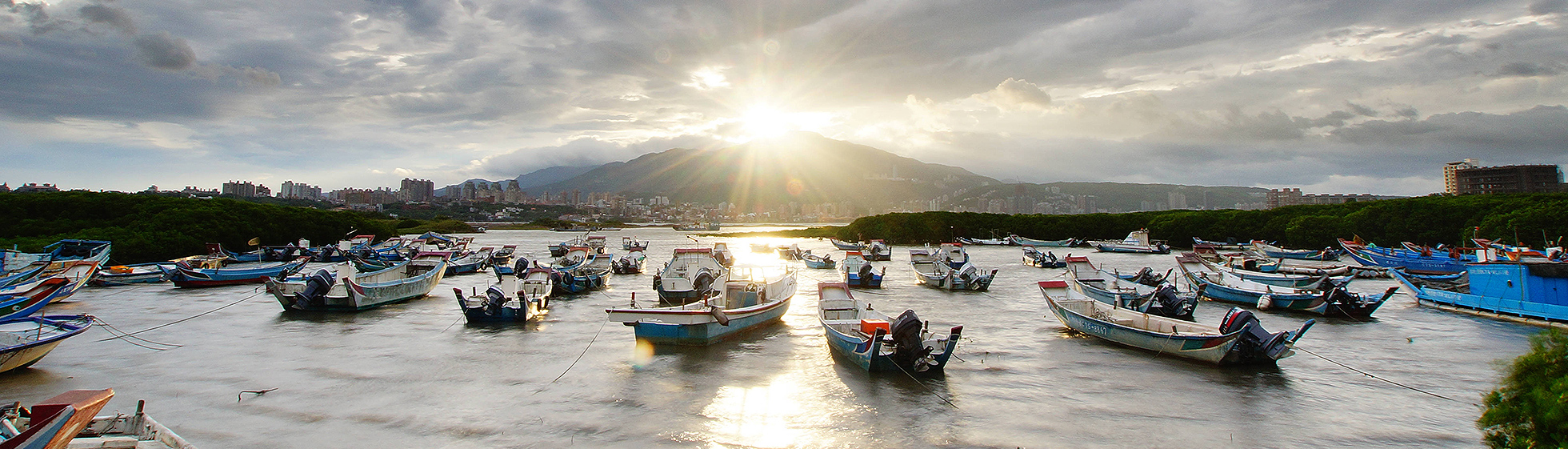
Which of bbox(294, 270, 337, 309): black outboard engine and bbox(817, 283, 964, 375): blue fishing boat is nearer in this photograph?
bbox(817, 283, 964, 375): blue fishing boat

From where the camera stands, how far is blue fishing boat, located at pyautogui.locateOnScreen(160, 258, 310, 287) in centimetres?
3105

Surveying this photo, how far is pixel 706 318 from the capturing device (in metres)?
15.6

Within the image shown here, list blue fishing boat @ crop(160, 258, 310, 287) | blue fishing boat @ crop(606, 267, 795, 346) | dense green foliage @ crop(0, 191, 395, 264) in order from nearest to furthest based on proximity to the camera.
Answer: blue fishing boat @ crop(606, 267, 795, 346), blue fishing boat @ crop(160, 258, 310, 287), dense green foliage @ crop(0, 191, 395, 264)

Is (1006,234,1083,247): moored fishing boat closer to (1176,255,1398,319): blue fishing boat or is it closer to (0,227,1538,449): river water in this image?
(1176,255,1398,319): blue fishing boat

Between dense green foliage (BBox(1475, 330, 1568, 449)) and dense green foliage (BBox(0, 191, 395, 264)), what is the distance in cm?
6091

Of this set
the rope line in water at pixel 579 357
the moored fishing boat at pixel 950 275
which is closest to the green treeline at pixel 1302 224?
the moored fishing boat at pixel 950 275

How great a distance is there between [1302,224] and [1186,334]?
237 feet

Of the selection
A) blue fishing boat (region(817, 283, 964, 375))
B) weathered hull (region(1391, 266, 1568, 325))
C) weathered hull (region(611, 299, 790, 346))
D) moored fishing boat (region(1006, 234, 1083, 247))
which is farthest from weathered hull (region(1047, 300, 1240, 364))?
moored fishing boat (region(1006, 234, 1083, 247))

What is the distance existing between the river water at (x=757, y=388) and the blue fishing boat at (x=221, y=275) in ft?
44.9

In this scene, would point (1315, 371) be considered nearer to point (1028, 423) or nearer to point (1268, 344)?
point (1268, 344)

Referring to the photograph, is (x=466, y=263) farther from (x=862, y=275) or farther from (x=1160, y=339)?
(x=1160, y=339)

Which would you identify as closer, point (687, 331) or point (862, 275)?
point (687, 331)

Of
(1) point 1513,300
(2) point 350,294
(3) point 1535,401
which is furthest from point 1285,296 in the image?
(2) point 350,294

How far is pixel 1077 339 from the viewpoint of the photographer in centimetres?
1711
